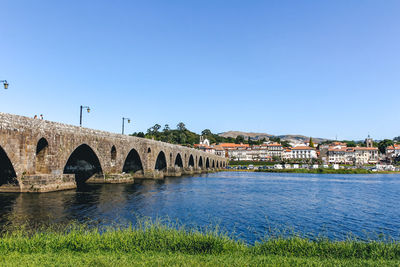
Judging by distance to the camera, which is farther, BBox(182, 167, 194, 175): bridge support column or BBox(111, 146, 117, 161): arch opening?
BBox(182, 167, 194, 175): bridge support column

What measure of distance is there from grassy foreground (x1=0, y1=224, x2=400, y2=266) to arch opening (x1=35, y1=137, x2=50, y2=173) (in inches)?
679

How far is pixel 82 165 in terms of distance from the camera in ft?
120

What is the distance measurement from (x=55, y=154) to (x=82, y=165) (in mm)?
10491

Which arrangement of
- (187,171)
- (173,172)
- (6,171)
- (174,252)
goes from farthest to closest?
(187,171) → (173,172) → (6,171) → (174,252)

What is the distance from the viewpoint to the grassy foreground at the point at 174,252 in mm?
7910

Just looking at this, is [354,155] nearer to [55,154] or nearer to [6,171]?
[55,154]

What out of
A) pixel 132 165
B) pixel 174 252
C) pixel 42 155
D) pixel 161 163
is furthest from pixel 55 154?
pixel 161 163

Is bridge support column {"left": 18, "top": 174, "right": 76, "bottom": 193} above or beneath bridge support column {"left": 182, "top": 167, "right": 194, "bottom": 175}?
above

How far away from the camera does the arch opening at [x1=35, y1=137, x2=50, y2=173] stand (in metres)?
25.4

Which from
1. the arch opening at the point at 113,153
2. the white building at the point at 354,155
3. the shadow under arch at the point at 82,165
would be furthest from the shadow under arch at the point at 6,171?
the white building at the point at 354,155

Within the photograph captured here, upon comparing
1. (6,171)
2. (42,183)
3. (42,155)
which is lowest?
(42,183)

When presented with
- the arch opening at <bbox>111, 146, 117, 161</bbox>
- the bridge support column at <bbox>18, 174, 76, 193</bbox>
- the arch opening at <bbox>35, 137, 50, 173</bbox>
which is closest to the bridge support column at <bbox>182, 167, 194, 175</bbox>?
the arch opening at <bbox>111, 146, 117, 161</bbox>

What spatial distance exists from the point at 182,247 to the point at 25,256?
14.8 ft

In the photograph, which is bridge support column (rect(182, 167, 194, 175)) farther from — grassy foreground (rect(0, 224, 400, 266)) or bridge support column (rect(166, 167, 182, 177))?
grassy foreground (rect(0, 224, 400, 266))
